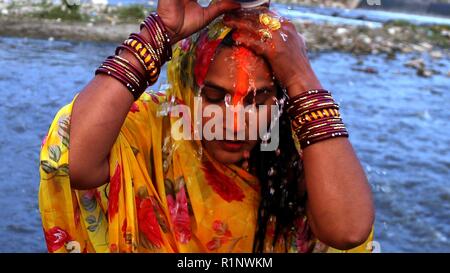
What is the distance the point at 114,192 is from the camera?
8.78 feet

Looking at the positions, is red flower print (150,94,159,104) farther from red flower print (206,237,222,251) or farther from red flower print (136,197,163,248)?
red flower print (206,237,222,251)

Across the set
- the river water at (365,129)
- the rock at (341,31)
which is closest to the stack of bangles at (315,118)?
the river water at (365,129)

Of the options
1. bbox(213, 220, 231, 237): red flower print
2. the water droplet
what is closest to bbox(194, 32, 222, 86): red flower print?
the water droplet

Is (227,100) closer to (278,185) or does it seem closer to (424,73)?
(278,185)

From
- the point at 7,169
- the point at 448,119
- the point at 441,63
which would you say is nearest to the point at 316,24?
the point at 441,63

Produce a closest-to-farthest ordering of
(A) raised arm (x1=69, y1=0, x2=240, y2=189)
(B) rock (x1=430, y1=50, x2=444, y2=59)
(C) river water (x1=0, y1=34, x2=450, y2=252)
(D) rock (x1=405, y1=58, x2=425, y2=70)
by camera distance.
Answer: (A) raised arm (x1=69, y1=0, x2=240, y2=189), (C) river water (x1=0, y1=34, x2=450, y2=252), (D) rock (x1=405, y1=58, x2=425, y2=70), (B) rock (x1=430, y1=50, x2=444, y2=59)

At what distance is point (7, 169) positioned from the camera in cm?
616

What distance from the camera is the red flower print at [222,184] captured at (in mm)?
2848

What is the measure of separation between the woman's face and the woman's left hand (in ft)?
0.16

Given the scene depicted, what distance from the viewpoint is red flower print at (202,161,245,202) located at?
2.85m

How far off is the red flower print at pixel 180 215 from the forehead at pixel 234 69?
46 centimetres

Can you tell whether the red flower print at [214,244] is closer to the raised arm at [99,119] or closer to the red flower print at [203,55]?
the raised arm at [99,119]

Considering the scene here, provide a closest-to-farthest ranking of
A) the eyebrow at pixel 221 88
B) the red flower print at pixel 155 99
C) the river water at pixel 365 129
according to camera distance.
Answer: the eyebrow at pixel 221 88
the red flower print at pixel 155 99
the river water at pixel 365 129
